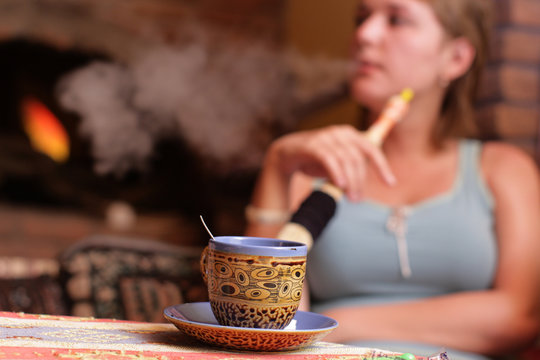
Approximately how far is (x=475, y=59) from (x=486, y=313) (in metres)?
0.58

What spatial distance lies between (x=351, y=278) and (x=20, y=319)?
2.50 feet

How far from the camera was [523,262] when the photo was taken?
1132 mm

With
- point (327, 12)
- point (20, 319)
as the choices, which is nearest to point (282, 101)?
point (327, 12)

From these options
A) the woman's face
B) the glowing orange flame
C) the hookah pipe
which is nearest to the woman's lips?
the woman's face

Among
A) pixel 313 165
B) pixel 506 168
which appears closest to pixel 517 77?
pixel 506 168

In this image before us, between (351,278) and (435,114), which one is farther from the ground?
(435,114)

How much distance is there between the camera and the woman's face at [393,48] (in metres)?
1.22

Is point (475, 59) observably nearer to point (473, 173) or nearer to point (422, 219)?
point (473, 173)

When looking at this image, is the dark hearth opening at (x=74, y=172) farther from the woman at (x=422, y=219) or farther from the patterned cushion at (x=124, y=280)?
the woman at (x=422, y=219)

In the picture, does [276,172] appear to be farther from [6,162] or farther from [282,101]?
[6,162]

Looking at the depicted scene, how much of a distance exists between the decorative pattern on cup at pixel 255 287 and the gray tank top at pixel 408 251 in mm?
709

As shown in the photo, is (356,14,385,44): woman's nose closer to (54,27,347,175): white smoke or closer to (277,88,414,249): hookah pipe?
(277,88,414,249): hookah pipe

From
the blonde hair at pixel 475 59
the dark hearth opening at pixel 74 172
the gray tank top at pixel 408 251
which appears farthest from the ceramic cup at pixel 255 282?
the dark hearth opening at pixel 74 172

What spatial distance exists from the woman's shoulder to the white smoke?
49.4 inches
